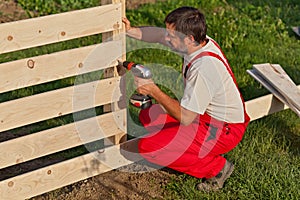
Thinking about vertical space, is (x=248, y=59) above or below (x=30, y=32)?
below

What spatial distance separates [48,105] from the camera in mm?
4301

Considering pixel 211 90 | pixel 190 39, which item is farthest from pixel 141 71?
pixel 211 90

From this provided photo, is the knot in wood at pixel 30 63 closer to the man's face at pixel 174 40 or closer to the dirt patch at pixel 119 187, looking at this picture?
the man's face at pixel 174 40

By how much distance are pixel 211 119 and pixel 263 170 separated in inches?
26.5

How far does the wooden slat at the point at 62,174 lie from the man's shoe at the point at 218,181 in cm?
58

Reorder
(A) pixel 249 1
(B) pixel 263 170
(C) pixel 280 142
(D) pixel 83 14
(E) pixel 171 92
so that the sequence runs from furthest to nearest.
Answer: (A) pixel 249 1 → (E) pixel 171 92 → (C) pixel 280 142 → (B) pixel 263 170 → (D) pixel 83 14

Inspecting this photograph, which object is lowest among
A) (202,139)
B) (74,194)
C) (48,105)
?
(74,194)

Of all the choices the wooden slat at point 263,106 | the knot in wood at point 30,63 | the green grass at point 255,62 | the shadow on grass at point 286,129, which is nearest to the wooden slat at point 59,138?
the knot in wood at point 30,63

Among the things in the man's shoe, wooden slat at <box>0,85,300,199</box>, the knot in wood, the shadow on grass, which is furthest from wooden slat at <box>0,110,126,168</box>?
the shadow on grass

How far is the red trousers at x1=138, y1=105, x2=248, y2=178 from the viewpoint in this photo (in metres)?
4.53

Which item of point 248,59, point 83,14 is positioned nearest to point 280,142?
point 248,59

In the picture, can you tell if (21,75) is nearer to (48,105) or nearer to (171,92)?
(48,105)

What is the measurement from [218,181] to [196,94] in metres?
0.84

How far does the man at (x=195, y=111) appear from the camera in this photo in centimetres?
419
